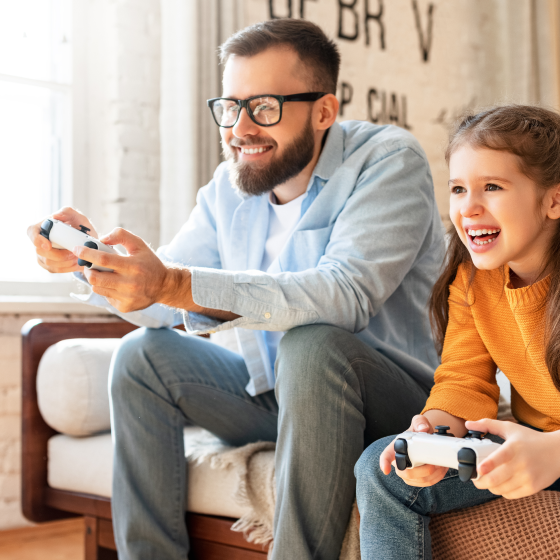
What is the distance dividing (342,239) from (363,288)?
0.11 metres

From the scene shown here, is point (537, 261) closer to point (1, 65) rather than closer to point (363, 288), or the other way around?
point (363, 288)

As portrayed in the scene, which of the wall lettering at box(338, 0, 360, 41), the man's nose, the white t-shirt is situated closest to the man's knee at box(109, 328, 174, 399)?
the white t-shirt

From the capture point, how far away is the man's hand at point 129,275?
1.01 metres

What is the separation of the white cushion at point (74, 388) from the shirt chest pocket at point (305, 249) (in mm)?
546

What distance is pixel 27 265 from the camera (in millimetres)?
2508

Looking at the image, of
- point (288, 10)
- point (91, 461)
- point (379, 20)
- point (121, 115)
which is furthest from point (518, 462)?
point (379, 20)

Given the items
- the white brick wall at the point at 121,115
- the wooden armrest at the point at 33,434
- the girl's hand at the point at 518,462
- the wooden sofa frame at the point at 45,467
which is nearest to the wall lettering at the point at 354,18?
the white brick wall at the point at 121,115

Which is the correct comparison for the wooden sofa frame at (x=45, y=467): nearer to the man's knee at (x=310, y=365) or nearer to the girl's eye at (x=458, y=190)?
the man's knee at (x=310, y=365)

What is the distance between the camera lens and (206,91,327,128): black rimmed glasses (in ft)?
4.67

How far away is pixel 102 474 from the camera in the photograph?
4.95 feet

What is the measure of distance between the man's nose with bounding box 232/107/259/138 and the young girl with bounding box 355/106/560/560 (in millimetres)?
514

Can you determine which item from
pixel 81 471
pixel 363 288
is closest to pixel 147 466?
pixel 81 471

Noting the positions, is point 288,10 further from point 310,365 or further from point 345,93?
point 310,365

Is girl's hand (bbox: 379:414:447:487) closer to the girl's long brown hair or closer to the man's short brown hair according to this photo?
the girl's long brown hair
